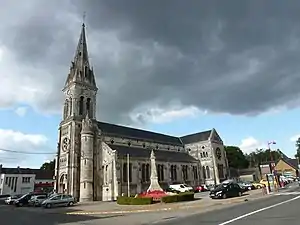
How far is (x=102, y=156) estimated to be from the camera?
56.0 meters

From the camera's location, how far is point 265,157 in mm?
135375

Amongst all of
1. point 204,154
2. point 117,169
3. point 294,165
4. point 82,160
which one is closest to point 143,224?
point 117,169

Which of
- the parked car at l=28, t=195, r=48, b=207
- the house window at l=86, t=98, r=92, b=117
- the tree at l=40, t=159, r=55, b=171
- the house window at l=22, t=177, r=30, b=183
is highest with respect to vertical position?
the house window at l=86, t=98, r=92, b=117

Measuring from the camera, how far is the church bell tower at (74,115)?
56.2m

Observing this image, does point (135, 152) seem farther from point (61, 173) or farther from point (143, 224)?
point (143, 224)

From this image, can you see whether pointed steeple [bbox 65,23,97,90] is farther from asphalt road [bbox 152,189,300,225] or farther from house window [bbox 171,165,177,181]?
asphalt road [bbox 152,189,300,225]

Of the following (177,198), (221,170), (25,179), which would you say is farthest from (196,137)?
(177,198)

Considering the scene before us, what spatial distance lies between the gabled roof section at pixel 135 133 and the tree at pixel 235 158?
32.6 m

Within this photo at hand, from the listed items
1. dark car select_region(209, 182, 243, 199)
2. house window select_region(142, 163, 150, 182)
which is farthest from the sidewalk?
house window select_region(142, 163, 150, 182)

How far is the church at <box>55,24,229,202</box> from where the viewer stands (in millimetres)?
53844

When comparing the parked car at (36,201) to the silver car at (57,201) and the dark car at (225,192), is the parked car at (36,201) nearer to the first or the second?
the silver car at (57,201)

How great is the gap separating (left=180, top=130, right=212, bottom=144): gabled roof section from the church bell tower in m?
30.1

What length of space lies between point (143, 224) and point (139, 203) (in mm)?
18726

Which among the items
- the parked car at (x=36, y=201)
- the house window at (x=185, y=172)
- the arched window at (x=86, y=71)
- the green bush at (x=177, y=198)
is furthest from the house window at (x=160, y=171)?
the arched window at (x=86, y=71)
